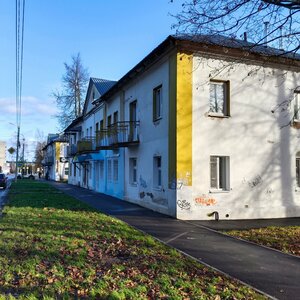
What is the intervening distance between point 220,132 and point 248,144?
1345 millimetres

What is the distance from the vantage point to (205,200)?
Result: 1467 cm

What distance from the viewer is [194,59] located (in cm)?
1501

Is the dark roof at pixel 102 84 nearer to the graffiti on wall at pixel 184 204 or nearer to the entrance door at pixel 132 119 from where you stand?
the entrance door at pixel 132 119

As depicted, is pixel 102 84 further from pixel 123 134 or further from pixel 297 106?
pixel 297 106

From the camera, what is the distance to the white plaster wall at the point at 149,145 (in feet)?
51.0

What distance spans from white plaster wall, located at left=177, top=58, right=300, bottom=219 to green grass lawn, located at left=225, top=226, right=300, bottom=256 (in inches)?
110

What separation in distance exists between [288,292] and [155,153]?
11.3 meters

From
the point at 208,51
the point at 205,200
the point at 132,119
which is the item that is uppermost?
the point at 208,51

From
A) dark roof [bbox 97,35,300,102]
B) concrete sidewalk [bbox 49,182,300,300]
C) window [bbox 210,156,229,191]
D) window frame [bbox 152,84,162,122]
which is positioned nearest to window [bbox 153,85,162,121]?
window frame [bbox 152,84,162,122]

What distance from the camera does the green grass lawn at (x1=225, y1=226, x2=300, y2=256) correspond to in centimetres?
927

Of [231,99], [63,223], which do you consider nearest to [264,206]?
Answer: [231,99]

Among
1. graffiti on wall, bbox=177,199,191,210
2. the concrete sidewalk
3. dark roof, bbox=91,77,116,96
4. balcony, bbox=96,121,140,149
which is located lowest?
the concrete sidewalk

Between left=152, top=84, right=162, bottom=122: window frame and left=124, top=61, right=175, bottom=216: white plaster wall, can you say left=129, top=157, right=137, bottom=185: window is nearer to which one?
left=124, top=61, right=175, bottom=216: white plaster wall

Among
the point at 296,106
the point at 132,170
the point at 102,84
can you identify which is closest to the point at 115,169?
the point at 132,170
